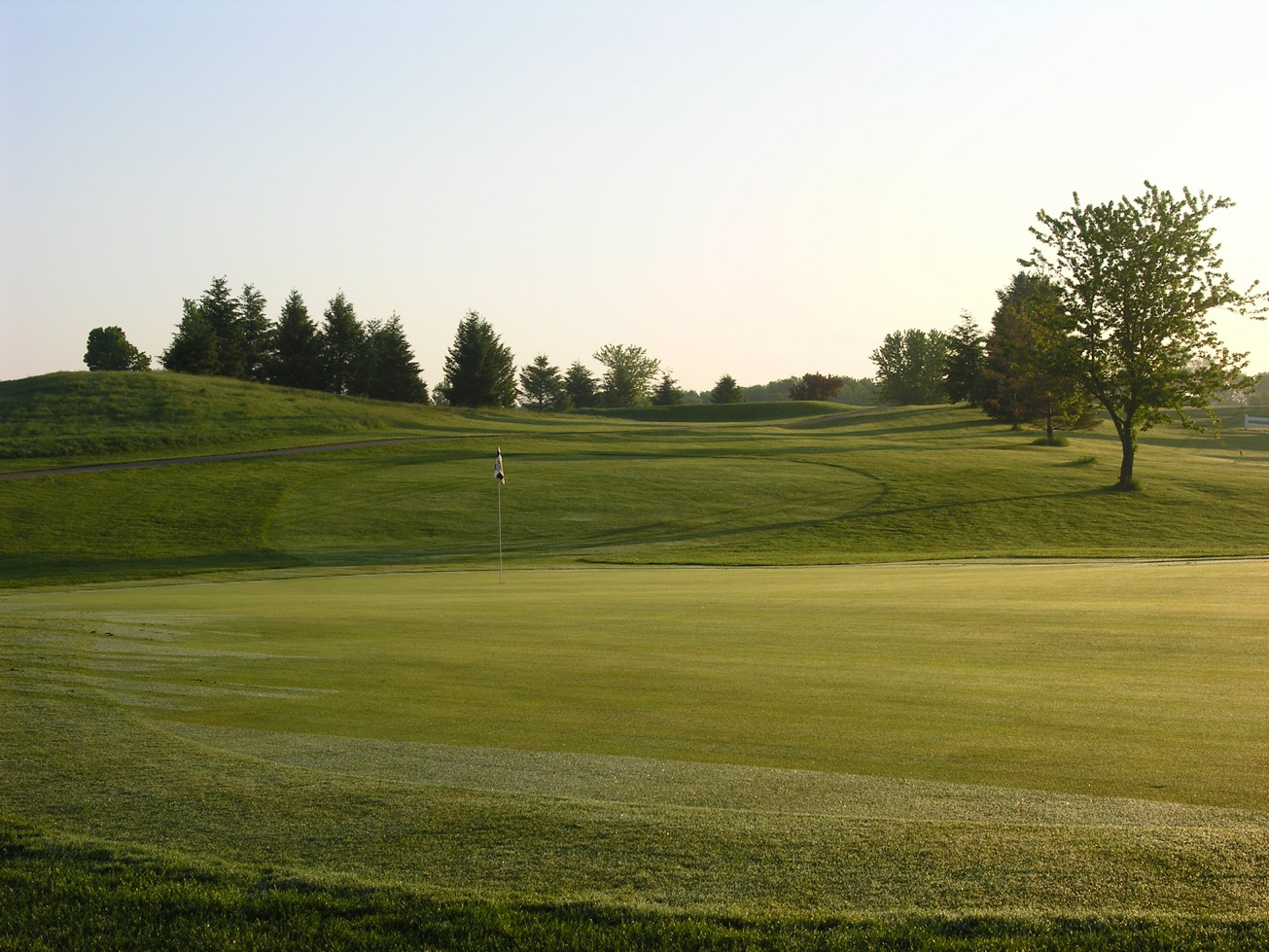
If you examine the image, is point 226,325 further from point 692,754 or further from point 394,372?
point 692,754

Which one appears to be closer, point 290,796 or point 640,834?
point 640,834

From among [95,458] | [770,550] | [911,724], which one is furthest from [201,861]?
[95,458]

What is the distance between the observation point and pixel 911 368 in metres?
142

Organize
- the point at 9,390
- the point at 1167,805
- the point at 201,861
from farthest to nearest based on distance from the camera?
the point at 9,390 < the point at 1167,805 < the point at 201,861

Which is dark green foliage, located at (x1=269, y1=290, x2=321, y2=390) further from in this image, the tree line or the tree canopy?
the tree canopy

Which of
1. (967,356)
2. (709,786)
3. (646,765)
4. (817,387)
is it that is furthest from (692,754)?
(817,387)

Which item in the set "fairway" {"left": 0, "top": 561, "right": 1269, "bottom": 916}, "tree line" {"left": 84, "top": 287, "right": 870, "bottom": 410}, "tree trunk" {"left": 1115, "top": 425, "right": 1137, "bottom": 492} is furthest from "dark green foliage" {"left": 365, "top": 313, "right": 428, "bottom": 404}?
"fairway" {"left": 0, "top": 561, "right": 1269, "bottom": 916}

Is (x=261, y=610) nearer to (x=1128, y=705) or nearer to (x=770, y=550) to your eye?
(x=1128, y=705)

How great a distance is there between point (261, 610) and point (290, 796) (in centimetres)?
1248

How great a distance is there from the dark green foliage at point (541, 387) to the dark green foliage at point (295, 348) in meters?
47.7

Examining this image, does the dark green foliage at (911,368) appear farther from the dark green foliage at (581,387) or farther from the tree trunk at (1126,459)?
the tree trunk at (1126,459)

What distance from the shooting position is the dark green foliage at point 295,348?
106562 mm

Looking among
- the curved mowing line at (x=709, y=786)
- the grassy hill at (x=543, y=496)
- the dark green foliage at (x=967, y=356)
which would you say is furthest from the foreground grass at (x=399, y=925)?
the dark green foliage at (x=967, y=356)

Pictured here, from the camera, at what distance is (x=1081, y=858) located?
559 cm
